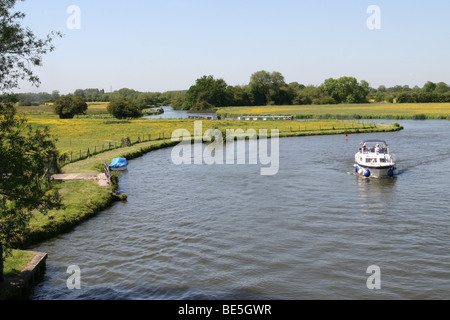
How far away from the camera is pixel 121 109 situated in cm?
11269

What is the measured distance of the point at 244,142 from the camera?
6931cm

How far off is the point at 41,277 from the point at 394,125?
3306 inches

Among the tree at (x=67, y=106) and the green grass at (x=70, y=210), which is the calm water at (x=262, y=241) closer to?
the green grass at (x=70, y=210)

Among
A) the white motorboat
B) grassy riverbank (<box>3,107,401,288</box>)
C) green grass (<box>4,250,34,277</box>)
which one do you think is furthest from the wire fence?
the white motorboat

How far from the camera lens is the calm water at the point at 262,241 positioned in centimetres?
1717

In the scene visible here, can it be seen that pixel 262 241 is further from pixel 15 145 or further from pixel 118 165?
pixel 118 165

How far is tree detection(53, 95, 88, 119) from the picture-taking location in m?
113

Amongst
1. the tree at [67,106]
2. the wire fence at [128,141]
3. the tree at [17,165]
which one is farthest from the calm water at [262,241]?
the tree at [67,106]

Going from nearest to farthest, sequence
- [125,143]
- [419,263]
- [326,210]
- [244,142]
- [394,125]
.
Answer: [419,263]
[326,210]
[125,143]
[244,142]
[394,125]

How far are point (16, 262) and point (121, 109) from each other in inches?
3909

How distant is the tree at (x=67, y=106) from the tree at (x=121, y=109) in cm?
924

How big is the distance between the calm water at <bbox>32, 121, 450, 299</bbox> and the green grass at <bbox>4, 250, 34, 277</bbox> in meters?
1.16
